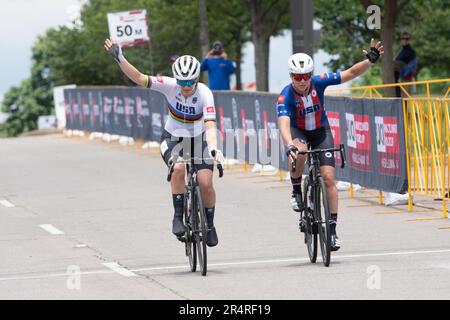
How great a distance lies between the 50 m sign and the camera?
3294 centimetres

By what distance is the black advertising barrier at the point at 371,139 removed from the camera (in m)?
16.6

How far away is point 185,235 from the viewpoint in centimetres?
1185

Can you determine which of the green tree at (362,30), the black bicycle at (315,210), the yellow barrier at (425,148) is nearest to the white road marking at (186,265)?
the black bicycle at (315,210)

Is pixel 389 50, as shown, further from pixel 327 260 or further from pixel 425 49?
pixel 425 49

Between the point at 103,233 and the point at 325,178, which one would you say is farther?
the point at 103,233

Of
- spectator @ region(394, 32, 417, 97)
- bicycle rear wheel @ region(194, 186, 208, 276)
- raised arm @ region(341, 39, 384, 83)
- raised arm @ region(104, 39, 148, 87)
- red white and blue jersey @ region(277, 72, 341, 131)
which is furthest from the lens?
spectator @ region(394, 32, 417, 97)

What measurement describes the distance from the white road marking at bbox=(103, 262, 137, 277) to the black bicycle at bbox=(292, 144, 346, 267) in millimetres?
1657

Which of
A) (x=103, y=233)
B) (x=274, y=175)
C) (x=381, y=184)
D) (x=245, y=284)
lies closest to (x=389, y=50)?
(x=274, y=175)

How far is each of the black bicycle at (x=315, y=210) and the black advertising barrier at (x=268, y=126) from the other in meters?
4.42

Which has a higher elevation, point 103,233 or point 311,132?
point 311,132

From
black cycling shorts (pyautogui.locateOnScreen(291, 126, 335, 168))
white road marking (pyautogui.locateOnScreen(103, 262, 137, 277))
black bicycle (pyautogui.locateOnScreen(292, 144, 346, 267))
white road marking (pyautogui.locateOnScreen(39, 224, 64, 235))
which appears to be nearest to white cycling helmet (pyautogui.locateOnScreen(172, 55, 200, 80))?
black bicycle (pyautogui.locateOnScreen(292, 144, 346, 267))

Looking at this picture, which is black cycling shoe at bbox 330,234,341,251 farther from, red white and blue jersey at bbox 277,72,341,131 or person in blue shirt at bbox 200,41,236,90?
person in blue shirt at bbox 200,41,236,90

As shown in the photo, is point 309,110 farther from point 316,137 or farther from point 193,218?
point 193,218

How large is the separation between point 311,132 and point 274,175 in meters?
9.76
